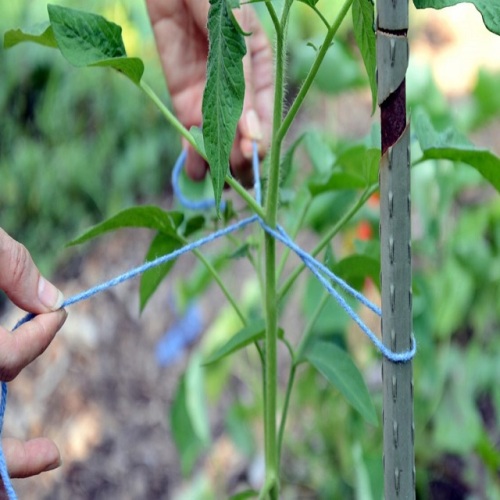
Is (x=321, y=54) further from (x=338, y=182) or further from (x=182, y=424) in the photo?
(x=182, y=424)

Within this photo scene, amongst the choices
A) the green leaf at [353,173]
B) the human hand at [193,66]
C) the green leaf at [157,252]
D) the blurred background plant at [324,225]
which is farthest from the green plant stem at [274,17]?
the human hand at [193,66]

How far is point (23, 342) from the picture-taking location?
73 cm

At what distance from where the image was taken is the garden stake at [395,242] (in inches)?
26.0

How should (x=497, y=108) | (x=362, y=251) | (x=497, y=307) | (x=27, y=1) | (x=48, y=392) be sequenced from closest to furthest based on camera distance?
1. (x=362, y=251)
2. (x=497, y=108)
3. (x=497, y=307)
4. (x=48, y=392)
5. (x=27, y=1)

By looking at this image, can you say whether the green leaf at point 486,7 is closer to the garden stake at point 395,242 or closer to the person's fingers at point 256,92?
the garden stake at point 395,242

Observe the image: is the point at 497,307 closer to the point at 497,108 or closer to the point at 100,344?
the point at 497,108

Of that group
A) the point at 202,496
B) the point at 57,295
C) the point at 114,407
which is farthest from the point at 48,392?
the point at 57,295

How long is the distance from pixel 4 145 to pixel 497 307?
1.49 metres

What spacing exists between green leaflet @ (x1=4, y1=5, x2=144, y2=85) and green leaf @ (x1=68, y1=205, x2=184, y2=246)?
0.12 m

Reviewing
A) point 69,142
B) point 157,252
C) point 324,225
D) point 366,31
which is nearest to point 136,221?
point 157,252

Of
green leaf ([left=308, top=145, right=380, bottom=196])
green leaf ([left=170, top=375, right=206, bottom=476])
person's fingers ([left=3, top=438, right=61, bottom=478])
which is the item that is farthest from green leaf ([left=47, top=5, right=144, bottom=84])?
green leaf ([left=170, top=375, right=206, bottom=476])

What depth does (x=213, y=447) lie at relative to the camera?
202 centimetres

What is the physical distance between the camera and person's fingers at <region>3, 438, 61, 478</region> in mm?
783

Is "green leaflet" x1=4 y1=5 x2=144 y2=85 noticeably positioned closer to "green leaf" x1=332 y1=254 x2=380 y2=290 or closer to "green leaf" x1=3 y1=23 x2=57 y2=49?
"green leaf" x1=3 y1=23 x2=57 y2=49
